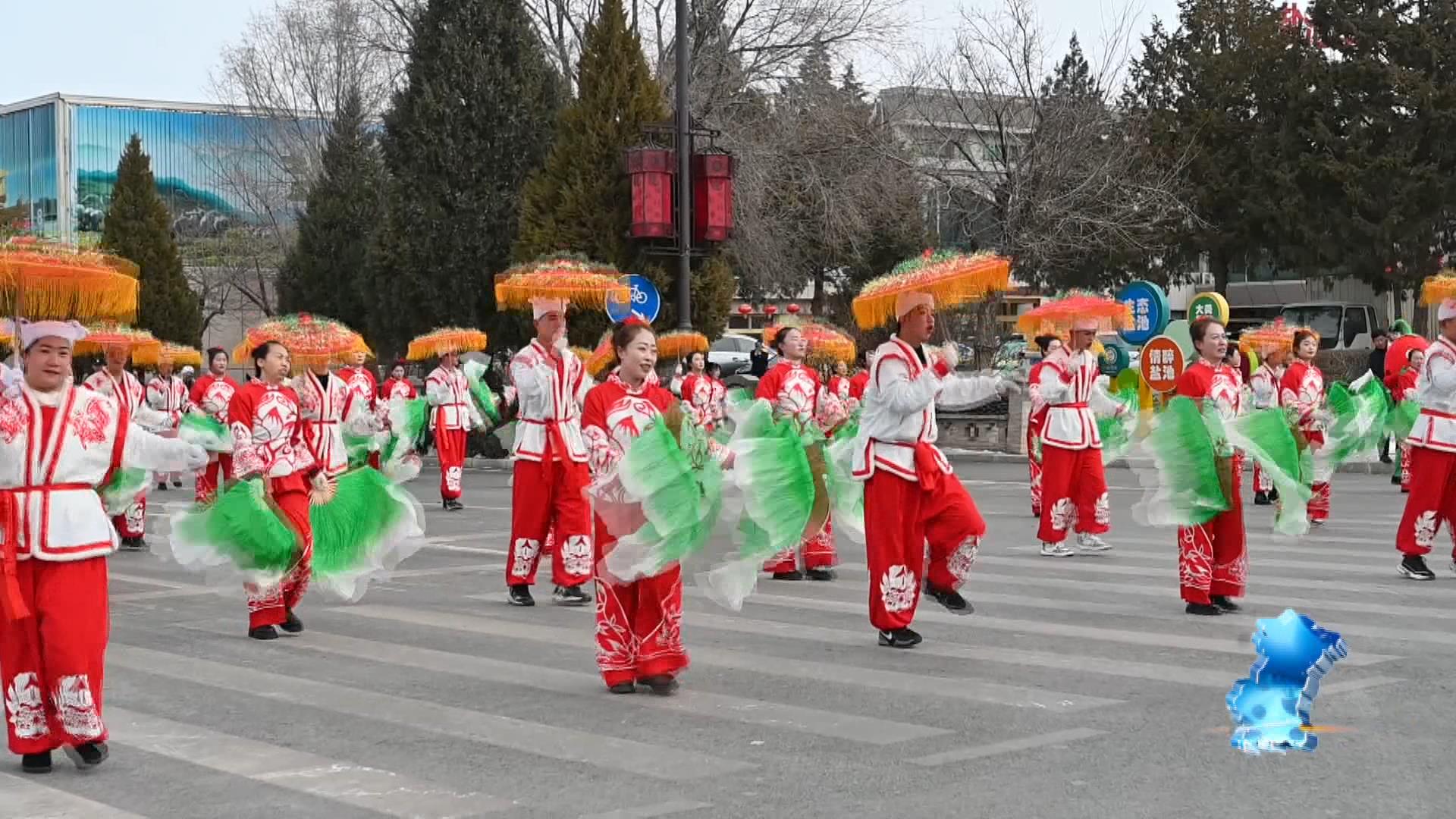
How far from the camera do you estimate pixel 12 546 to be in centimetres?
618

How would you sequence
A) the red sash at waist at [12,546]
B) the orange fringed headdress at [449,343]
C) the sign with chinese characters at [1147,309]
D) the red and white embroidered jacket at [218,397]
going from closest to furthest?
the red sash at waist at [12,546] < the red and white embroidered jacket at [218,397] < the orange fringed headdress at [449,343] < the sign with chinese characters at [1147,309]

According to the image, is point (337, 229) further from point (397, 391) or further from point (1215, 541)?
point (1215, 541)

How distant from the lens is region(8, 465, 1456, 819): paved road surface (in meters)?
5.75

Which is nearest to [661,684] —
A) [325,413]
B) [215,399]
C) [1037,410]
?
[325,413]

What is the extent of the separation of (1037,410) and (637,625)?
753cm

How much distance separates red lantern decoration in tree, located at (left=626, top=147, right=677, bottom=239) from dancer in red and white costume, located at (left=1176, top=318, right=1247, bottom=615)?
1150 cm

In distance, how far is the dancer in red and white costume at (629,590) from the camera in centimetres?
761

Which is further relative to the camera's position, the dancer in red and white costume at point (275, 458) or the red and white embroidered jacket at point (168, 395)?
the red and white embroidered jacket at point (168, 395)

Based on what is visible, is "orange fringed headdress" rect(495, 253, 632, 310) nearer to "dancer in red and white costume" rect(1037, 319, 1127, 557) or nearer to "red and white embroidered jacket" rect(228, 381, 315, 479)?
"red and white embroidered jacket" rect(228, 381, 315, 479)

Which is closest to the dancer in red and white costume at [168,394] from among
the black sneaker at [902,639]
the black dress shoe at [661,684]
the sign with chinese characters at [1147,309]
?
the sign with chinese characters at [1147,309]

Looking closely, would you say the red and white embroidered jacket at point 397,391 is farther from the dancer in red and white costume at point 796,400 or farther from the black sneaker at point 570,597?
the black sneaker at point 570,597

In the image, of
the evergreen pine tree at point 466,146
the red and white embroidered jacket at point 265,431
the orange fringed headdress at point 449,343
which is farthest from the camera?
the evergreen pine tree at point 466,146

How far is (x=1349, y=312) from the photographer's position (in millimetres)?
36188

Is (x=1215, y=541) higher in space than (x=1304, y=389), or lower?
lower
